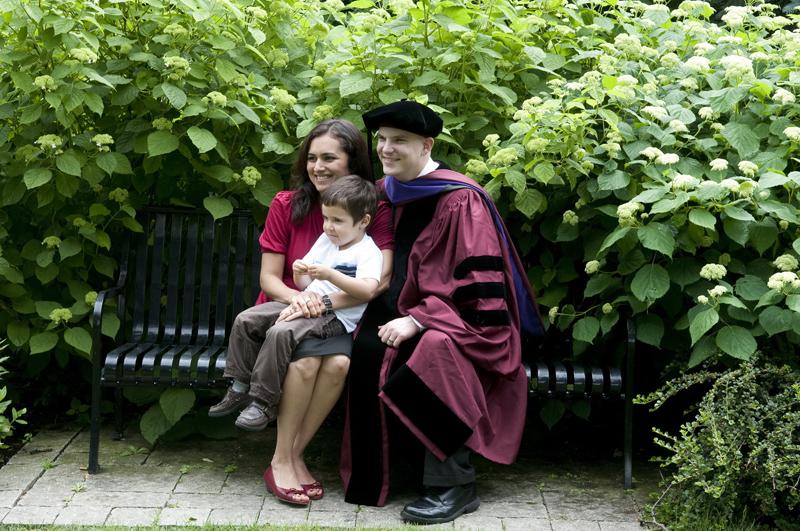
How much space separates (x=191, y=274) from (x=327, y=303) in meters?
1.01

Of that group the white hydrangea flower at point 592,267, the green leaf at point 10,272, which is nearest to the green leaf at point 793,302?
the white hydrangea flower at point 592,267

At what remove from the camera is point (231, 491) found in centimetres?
442

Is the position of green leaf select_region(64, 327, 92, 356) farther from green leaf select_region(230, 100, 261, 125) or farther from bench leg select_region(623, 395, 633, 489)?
bench leg select_region(623, 395, 633, 489)

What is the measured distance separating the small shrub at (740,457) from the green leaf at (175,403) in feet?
6.94

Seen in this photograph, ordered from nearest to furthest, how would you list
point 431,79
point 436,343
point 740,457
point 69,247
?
point 740,457 < point 436,343 < point 431,79 < point 69,247

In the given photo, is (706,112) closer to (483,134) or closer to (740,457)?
(483,134)

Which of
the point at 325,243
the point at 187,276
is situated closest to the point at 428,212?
the point at 325,243

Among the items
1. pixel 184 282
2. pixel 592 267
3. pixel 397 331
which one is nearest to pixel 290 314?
pixel 397 331

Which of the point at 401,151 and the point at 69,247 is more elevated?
the point at 401,151

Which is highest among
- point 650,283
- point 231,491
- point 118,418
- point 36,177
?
point 36,177

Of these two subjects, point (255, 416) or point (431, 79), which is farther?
point (431, 79)

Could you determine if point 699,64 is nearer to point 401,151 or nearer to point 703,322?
point 703,322

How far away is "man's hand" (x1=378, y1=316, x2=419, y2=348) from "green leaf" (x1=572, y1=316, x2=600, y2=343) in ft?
2.52

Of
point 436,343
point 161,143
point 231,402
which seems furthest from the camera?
point 161,143
